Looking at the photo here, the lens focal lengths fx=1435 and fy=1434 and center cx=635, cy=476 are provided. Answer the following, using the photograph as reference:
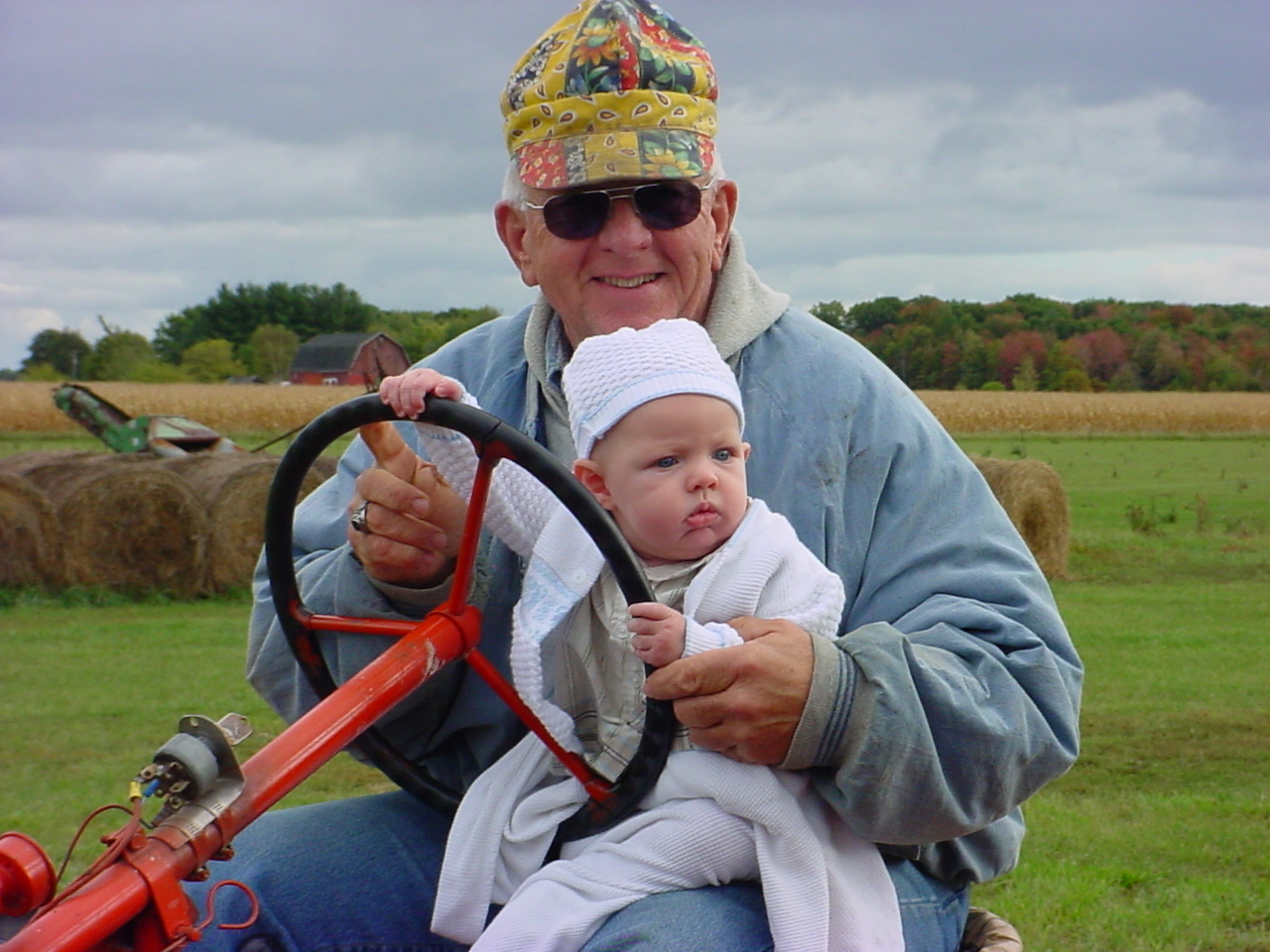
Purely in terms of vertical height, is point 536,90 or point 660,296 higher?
point 536,90

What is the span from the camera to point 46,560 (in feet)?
38.9

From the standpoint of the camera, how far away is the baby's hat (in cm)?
210

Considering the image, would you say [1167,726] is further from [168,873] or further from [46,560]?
[46,560]

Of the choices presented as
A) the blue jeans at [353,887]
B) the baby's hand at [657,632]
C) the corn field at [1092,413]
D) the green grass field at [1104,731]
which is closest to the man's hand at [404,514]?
the baby's hand at [657,632]

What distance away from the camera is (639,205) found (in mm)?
2473

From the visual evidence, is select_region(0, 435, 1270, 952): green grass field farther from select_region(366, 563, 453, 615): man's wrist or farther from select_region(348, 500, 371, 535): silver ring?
select_region(348, 500, 371, 535): silver ring

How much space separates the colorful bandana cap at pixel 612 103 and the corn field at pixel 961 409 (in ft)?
93.9

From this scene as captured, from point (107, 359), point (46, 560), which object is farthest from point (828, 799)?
point (107, 359)

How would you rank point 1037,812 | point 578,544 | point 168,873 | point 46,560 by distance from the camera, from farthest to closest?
point 46,560 → point 1037,812 → point 578,544 → point 168,873

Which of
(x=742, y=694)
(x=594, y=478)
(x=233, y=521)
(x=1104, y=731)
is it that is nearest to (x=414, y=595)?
(x=594, y=478)

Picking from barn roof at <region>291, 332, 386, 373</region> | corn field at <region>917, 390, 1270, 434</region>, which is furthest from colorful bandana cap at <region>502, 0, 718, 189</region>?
barn roof at <region>291, 332, 386, 373</region>

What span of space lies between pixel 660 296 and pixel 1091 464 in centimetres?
2407

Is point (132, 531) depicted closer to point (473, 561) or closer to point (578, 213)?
point (578, 213)

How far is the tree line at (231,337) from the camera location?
4939 cm
